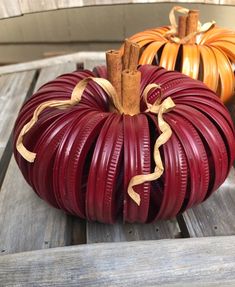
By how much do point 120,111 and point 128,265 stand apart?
0.84 feet

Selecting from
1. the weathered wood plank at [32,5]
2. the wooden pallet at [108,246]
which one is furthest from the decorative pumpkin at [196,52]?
the weathered wood plank at [32,5]

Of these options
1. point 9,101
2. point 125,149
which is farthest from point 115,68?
point 9,101

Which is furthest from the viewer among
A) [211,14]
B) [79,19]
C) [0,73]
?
[79,19]

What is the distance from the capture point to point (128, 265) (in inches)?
23.1

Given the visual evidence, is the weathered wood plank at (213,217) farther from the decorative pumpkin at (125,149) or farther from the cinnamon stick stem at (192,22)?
the cinnamon stick stem at (192,22)

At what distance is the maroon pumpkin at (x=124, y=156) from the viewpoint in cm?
61

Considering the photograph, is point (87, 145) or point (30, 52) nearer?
point (87, 145)

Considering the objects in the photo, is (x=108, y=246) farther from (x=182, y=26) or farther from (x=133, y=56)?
(x=182, y=26)

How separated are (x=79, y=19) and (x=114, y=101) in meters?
1.66

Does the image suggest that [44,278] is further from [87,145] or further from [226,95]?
[226,95]

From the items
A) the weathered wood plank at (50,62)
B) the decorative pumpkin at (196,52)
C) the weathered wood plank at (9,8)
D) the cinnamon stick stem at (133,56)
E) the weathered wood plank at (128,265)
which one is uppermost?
the cinnamon stick stem at (133,56)

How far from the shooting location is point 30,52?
7.59 ft

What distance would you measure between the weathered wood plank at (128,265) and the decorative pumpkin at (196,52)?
0.47 m

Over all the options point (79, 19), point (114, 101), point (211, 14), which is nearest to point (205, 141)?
point (114, 101)
